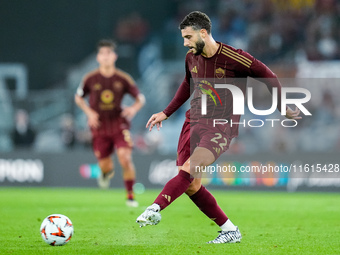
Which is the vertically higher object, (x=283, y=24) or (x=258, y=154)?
(x=283, y=24)

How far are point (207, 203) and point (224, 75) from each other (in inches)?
50.5

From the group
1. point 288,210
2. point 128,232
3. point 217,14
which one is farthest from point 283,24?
point 128,232

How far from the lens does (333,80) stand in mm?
18469

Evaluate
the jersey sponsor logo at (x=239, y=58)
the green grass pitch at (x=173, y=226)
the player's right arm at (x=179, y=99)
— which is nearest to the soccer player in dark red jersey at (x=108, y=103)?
the green grass pitch at (x=173, y=226)

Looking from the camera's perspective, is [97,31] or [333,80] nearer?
[333,80]

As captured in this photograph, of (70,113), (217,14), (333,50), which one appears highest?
(217,14)

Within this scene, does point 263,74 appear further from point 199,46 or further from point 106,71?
point 106,71

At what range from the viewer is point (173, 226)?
866 cm

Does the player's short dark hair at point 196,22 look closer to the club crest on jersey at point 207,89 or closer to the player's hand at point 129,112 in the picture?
the club crest on jersey at point 207,89

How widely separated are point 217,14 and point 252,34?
2482mm

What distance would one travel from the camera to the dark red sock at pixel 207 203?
6.67 meters

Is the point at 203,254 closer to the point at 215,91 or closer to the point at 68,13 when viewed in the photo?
the point at 215,91

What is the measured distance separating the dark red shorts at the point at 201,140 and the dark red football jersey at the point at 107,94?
17.5ft

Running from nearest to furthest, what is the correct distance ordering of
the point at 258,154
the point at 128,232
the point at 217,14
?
the point at 128,232, the point at 258,154, the point at 217,14
